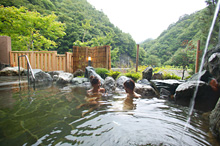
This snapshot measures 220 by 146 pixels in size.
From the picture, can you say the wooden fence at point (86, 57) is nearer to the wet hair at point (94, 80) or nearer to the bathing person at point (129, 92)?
the wet hair at point (94, 80)

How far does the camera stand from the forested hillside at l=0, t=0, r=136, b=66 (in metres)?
11.4

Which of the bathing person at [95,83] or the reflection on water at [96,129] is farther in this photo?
the bathing person at [95,83]

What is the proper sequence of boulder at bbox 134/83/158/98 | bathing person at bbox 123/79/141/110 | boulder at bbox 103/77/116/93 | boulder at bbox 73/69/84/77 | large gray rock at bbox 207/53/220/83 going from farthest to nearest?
boulder at bbox 73/69/84/77 < boulder at bbox 103/77/116/93 < boulder at bbox 134/83/158/98 < large gray rock at bbox 207/53/220/83 < bathing person at bbox 123/79/141/110

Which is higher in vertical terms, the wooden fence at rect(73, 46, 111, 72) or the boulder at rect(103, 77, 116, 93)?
the wooden fence at rect(73, 46, 111, 72)

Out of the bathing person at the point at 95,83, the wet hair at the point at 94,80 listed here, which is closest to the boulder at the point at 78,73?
the bathing person at the point at 95,83

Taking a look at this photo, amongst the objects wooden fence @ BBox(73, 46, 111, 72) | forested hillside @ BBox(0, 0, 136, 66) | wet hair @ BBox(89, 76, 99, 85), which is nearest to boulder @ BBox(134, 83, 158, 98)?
wet hair @ BBox(89, 76, 99, 85)

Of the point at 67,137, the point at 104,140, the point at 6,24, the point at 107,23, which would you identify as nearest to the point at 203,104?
the point at 104,140

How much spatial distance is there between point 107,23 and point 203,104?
39.0m

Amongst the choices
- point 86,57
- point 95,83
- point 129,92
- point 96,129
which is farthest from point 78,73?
point 96,129

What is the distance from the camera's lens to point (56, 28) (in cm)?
1317

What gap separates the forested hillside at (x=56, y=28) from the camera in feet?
37.4

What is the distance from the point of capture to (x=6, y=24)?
1120 centimetres

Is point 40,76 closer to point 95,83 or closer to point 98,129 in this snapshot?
point 95,83

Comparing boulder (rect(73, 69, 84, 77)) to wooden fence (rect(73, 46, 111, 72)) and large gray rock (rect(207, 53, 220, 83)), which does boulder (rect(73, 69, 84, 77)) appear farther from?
large gray rock (rect(207, 53, 220, 83))
